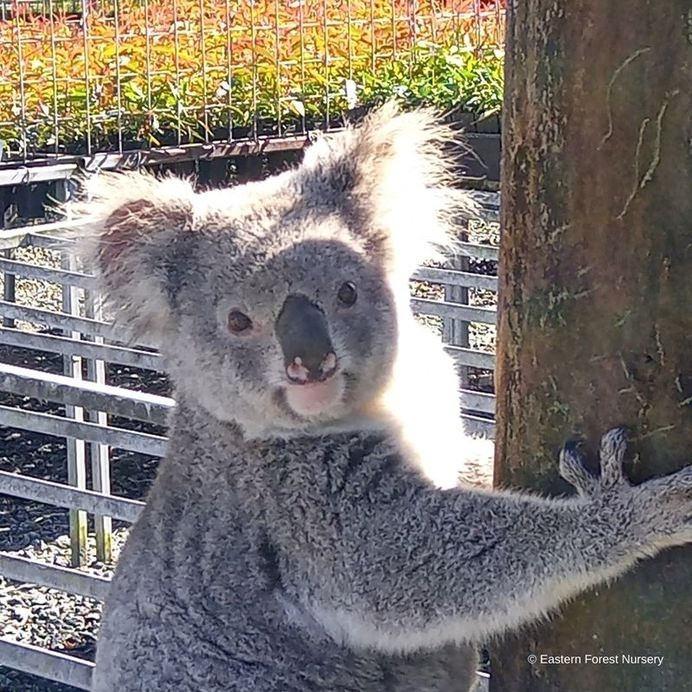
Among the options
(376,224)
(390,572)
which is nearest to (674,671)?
(390,572)

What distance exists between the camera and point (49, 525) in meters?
5.50

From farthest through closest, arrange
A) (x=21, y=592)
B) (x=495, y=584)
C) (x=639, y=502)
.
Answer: (x=21, y=592) → (x=495, y=584) → (x=639, y=502)

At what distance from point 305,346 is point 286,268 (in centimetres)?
19

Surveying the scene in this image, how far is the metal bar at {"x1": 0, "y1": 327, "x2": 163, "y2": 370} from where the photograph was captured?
3.50m

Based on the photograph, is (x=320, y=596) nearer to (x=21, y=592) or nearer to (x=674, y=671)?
(x=674, y=671)

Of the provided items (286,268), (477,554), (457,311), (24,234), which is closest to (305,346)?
(286,268)

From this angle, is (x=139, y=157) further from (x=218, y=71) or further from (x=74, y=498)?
(x=74, y=498)

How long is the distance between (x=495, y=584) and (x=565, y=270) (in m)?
0.58

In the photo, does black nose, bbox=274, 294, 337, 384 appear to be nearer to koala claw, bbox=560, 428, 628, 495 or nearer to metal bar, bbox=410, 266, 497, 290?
koala claw, bbox=560, 428, 628, 495

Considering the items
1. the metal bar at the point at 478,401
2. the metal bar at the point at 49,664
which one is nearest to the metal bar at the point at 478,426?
the metal bar at the point at 478,401

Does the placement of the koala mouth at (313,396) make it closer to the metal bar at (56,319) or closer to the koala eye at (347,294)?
the koala eye at (347,294)

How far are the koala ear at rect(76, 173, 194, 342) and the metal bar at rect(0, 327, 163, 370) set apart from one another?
2.86 ft

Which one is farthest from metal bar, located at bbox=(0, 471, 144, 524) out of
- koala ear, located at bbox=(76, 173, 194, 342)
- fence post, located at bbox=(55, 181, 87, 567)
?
fence post, located at bbox=(55, 181, 87, 567)

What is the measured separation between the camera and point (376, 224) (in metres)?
2.35
